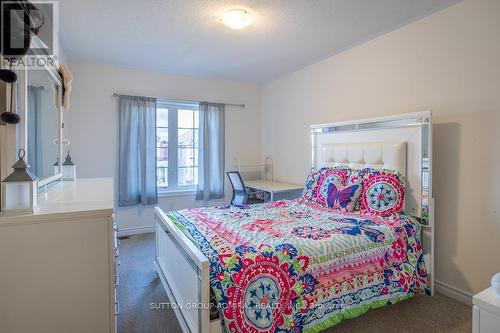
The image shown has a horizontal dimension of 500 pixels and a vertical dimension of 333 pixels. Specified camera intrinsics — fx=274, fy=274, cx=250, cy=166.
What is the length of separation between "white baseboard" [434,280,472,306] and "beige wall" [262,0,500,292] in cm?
4

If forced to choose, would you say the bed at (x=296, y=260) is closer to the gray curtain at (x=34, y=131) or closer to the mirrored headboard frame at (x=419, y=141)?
the mirrored headboard frame at (x=419, y=141)

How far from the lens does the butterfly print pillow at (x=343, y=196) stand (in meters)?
2.62

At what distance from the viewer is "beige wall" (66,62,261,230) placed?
373 centimetres

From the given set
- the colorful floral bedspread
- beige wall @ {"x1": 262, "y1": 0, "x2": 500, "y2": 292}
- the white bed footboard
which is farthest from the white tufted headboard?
the white bed footboard

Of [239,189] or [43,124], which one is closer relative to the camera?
[43,124]

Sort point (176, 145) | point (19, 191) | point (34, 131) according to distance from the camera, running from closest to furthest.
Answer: point (19, 191) < point (34, 131) < point (176, 145)

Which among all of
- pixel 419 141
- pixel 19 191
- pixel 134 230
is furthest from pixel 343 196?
pixel 134 230

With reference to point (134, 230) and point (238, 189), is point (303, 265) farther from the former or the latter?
point (134, 230)

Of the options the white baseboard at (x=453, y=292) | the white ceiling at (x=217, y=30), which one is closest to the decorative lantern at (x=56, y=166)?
the white ceiling at (x=217, y=30)

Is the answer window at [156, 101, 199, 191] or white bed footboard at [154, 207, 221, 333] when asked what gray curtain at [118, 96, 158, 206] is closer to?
window at [156, 101, 199, 191]

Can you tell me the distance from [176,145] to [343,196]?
2.82 meters

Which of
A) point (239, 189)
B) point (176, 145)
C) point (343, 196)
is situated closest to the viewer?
point (343, 196)

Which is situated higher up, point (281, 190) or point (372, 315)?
point (281, 190)

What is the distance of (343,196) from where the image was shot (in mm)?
2664
